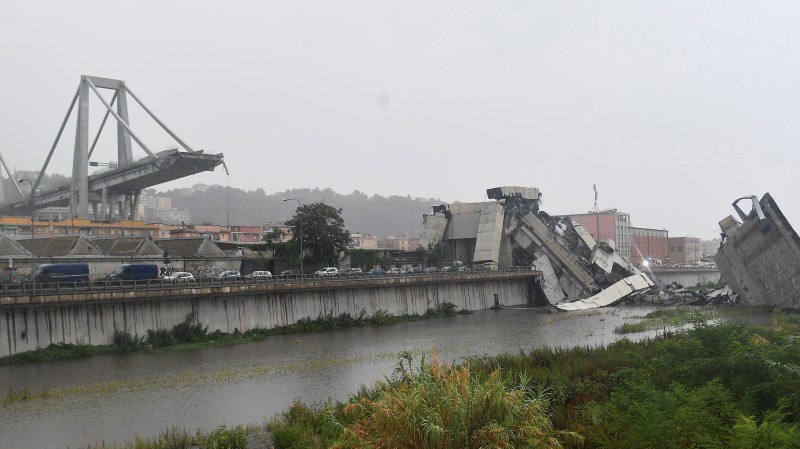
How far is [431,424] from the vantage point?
414 inches

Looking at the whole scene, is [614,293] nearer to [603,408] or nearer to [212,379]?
[212,379]

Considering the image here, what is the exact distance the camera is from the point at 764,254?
54625 mm

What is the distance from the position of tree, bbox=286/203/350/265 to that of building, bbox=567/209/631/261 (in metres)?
69.8

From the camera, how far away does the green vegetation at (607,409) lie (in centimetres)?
1080

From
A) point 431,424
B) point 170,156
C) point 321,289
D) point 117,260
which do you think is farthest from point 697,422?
point 170,156

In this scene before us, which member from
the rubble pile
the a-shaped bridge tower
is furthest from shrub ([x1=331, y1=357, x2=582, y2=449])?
the a-shaped bridge tower

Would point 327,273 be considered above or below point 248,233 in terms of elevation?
below

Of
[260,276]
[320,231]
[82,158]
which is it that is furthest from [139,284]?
[82,158]

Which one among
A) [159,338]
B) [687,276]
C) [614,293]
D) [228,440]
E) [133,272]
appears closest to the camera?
[228,440]

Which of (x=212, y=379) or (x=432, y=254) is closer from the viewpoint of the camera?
(x=212, y=379)

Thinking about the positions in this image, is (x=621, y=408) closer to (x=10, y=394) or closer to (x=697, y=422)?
(x=697, y=422)

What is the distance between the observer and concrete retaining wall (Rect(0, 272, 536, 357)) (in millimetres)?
35062

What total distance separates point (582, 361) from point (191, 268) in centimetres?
4241

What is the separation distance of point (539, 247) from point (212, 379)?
5763cm
